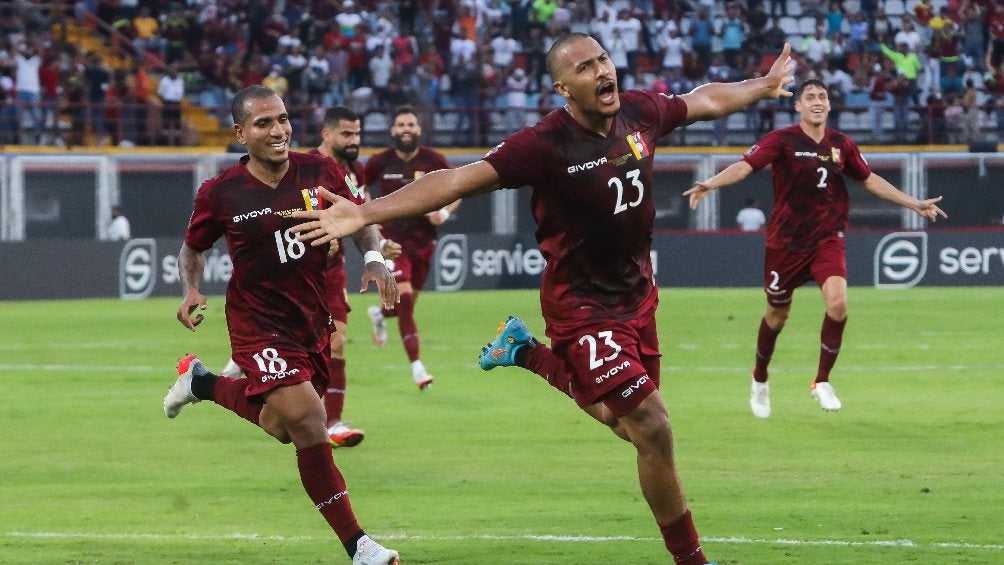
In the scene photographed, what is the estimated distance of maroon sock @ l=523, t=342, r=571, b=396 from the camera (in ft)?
26.2

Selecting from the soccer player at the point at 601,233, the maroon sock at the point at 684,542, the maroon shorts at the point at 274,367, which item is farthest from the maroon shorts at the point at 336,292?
the maroon sock at the point at 684,542

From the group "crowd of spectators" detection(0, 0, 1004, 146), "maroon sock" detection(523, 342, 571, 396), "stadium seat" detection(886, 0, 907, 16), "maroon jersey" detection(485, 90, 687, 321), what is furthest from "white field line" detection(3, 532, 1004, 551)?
"stadium seat" detection(886, 0, 907, 16)

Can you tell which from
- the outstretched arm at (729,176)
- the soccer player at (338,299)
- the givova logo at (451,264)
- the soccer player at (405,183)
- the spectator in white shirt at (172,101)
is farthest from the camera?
the spectator in white shirt at (172,101)

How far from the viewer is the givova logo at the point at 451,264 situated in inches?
1238

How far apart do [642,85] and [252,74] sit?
325 inches

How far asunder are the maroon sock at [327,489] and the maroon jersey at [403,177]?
8.55 metres

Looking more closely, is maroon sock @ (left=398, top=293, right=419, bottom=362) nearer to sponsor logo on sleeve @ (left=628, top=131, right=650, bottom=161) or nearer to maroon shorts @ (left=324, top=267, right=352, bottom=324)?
maroon shorts @ (left=324, top=267, right=352, bottom=324)

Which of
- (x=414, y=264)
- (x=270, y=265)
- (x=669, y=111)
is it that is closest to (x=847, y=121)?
(x=414, y=264)

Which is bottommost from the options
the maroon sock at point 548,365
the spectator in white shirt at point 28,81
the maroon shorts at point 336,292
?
the maroon sock at point 548,365

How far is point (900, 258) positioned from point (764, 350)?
18262mm

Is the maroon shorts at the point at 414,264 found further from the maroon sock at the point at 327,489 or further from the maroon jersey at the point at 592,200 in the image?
the maroon jersey at the point at 592,200

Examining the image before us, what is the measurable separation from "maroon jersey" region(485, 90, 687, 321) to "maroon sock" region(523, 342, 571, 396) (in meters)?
0.29

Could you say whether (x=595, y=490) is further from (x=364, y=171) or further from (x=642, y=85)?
(x=642, y=85)

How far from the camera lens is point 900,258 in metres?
31.1
